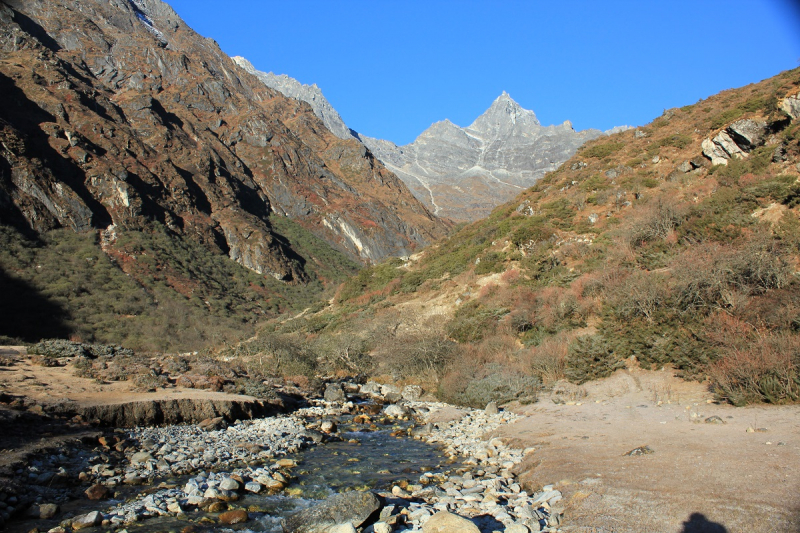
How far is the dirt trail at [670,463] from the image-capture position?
475cm

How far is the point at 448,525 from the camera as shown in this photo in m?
5.14

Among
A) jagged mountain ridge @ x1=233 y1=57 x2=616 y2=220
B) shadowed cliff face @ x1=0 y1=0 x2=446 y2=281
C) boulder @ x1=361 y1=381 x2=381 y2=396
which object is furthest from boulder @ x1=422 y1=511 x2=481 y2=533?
jagged mountain ridge @ x1=233 y1=57 x2=616 y2=220

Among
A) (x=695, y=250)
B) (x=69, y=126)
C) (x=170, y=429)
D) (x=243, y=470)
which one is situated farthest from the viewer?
(x=69, y=126)

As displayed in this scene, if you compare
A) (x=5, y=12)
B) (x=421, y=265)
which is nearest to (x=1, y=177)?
(x=5, y=12)

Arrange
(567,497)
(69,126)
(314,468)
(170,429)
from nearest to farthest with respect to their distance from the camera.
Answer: (567,497), (314,468), (170,429), (69,126)

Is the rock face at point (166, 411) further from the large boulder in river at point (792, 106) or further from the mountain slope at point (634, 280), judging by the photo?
the large boulder in river at point (792, 106)

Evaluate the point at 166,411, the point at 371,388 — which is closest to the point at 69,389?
the point at 166,411

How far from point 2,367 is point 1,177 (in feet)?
136

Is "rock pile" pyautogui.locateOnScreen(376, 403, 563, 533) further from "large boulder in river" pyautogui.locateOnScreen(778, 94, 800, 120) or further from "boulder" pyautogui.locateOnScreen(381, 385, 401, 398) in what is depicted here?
"large boulder in river" pyautogui.locateOnScreen(778, 94, 800, 120)

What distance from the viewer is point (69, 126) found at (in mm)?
52562

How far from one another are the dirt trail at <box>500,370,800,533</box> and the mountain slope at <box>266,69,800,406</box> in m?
1.27

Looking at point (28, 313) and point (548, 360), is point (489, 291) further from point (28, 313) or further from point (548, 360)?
point (28, 313)

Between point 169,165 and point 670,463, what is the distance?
219 ft

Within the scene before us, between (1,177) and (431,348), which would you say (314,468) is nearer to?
(431,348)
